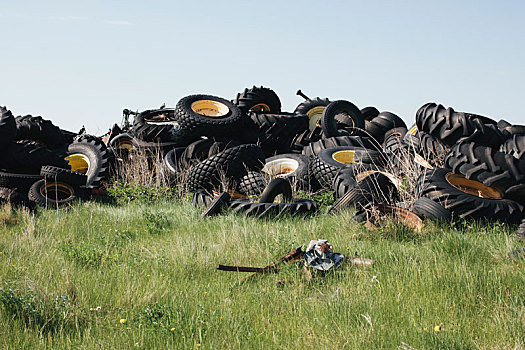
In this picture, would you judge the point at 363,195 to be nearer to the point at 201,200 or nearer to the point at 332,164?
the point at 332,164

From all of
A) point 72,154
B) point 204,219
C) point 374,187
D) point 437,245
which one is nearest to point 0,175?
point 72,154

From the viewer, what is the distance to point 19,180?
800 centimetres

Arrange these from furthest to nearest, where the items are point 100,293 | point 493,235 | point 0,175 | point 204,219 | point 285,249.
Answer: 1. point 0,175
2. point 204,219
3. point 493,235
4. point 285,249
5. point 100,293

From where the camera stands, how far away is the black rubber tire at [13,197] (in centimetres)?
718

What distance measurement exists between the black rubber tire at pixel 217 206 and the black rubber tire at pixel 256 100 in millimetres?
6172

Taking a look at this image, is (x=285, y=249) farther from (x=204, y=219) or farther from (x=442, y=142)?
(x=442, y=142)

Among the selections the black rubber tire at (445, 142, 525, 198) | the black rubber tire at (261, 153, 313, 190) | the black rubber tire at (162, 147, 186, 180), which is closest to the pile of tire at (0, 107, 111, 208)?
the black rubber tire at (162, 147, 186, 180)

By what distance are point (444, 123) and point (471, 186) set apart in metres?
1.08

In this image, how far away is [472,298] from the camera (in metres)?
3.33

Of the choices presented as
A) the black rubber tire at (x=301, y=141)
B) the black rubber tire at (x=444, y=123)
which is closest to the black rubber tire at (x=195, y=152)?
the black rubber tire at (x=301, y=141)

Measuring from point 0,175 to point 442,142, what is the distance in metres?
7.32

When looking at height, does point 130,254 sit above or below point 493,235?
below

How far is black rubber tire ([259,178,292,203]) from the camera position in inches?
275

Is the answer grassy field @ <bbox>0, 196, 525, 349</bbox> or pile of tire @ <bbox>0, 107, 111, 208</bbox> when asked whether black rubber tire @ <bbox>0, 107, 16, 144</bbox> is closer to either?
pile of tire @ <bbox>0, 107, 111, 208</bbox>
